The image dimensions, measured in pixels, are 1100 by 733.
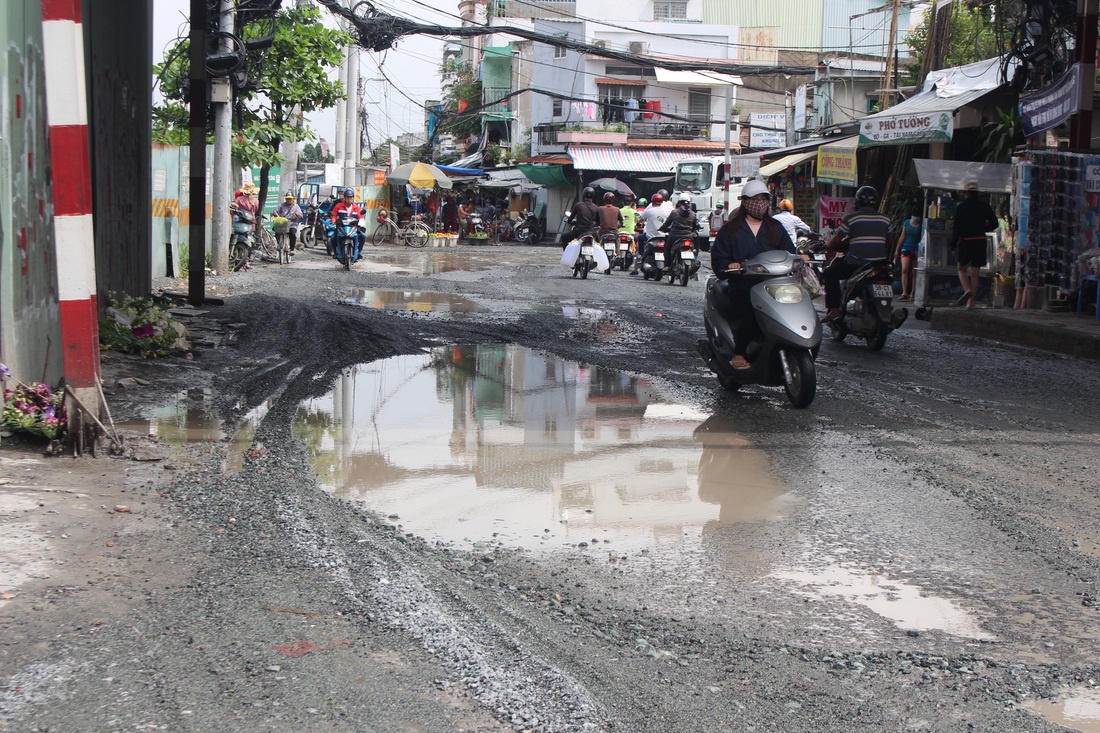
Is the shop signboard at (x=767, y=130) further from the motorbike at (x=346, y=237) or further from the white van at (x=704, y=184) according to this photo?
the motorbike at (x=346, y=237)

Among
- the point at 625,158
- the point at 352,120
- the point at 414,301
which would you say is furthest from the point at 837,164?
the point at 625,158

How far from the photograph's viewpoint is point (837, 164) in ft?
71.2

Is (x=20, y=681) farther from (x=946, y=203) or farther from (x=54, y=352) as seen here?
(x=946, y=203)

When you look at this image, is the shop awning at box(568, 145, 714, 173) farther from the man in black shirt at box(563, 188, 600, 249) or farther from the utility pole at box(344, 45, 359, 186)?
the man in black shirt at box(563, 188, 600, 249)

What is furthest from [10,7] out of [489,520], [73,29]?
[489,520]

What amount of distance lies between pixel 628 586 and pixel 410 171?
36746 millimetres

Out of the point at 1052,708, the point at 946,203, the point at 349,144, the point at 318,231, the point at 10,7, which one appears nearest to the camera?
the point at 1052,708

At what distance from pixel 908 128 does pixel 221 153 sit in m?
11.3

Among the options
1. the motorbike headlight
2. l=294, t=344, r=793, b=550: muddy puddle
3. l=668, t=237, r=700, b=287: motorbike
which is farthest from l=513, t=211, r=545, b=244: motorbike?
the motorbike headlight

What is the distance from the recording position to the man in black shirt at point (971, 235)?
49.1 ft

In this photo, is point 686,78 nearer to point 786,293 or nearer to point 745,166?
point 745,166

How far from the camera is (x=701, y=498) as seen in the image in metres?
5.77

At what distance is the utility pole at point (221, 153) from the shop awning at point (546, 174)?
3154 centimetres

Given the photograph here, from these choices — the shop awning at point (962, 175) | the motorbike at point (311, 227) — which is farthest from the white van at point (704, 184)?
the shop awning at point (962, 175)
